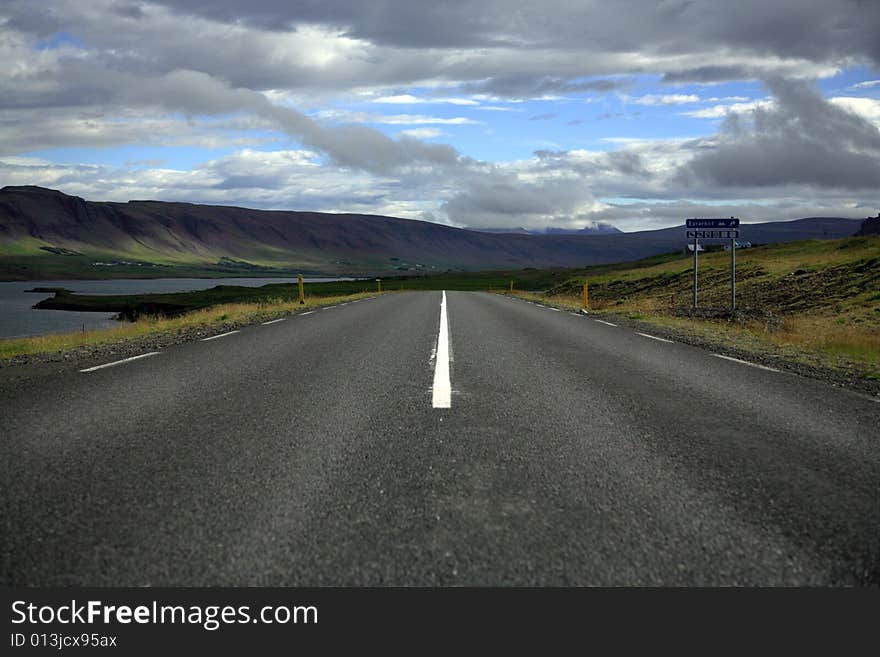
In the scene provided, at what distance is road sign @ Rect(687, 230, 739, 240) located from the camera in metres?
22.1

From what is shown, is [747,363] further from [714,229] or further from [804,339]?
[714,229]

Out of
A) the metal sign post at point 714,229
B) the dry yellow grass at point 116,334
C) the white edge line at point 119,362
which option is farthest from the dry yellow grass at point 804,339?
the dry yellow grass at point 116,334

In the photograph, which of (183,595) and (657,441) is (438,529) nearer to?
(183,595)

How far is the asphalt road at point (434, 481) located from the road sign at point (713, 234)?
14668mm

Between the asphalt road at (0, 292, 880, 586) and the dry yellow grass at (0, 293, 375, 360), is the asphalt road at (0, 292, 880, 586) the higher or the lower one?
the higher one

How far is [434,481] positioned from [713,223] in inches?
820

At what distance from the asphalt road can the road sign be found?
14.7 metres

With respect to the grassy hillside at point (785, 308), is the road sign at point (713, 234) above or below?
above

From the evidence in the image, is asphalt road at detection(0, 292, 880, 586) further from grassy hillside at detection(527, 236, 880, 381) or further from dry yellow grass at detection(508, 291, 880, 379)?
grassy hillside at detection(527, 236, 880, 381)

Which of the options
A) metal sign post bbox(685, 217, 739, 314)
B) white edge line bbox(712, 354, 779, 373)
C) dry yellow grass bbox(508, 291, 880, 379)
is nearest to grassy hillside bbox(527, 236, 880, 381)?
dry yellow grass bbox(508, 291, 880, 379)

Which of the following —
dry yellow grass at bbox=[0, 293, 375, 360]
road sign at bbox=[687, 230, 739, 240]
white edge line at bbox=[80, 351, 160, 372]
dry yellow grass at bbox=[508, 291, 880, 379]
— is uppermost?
road sign at bbox=[687, 230, 739, 240]

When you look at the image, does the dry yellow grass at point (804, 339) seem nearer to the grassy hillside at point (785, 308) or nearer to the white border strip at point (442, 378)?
the grassy hillside at point (785, 308)

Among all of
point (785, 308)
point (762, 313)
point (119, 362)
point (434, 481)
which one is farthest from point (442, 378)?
point (785, 308)

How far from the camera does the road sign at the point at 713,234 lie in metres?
22.1
